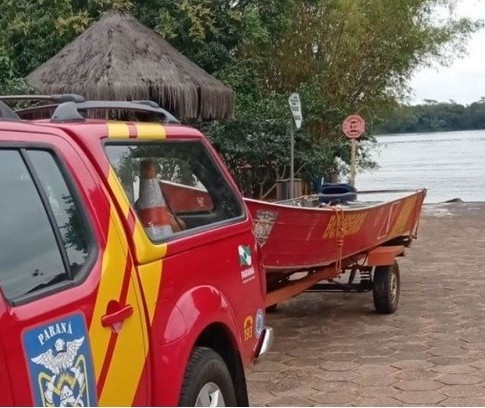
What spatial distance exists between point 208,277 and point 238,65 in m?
12.9

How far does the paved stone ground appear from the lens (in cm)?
572

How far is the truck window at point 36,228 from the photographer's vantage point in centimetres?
269

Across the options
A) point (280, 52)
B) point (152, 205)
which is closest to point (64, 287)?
point (152, 205)

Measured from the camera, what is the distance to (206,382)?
369cm

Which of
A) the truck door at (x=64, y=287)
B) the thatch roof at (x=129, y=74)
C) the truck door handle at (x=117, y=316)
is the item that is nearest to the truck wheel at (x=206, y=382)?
the truck door at (x=64, y=287)

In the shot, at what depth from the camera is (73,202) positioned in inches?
122

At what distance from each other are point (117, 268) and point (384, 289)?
530 cm

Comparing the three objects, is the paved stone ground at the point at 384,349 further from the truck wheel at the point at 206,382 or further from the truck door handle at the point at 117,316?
the truck door handle at the point at 117,316

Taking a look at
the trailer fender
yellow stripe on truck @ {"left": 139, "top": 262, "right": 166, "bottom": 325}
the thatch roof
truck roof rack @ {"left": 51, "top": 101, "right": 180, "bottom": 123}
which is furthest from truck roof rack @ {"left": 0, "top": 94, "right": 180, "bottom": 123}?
the thatch roof

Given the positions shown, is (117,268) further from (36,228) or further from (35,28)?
(35,28)

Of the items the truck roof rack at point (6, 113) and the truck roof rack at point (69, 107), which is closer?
the truck roof rack at point (6, 113)

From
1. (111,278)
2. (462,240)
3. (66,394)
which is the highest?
(111,278)

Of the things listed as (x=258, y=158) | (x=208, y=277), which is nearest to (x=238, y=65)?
(x=258, y=158)

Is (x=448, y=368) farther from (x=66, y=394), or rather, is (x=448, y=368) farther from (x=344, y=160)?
(x=344, y=160)
